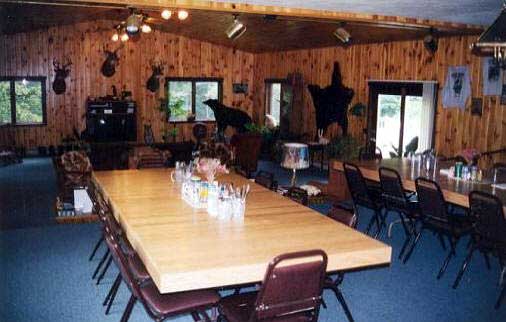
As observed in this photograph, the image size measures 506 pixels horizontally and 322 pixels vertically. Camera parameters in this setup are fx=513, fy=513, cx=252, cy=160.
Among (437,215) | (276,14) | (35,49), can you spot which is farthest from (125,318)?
(35,49)

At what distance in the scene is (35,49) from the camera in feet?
39.7

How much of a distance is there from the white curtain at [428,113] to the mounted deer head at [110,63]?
760 cm

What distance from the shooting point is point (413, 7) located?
5301 millimetres

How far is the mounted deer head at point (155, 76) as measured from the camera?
13070mm

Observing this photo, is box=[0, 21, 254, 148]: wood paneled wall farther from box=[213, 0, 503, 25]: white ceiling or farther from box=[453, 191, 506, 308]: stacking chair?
box=[453, 191, 506, 308]: stacking chair

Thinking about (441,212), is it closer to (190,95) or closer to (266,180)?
(266,180)

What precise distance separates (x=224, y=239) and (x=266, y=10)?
308cm

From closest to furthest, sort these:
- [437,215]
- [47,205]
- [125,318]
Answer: [125,318], [437,215], [47,205]

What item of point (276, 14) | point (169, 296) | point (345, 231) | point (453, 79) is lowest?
point (169, 296)

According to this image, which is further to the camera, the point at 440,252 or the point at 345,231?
the point at 440,252

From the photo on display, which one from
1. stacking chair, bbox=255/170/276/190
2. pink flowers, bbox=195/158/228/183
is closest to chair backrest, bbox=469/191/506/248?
stacking chair, bbox=255/170/276/190

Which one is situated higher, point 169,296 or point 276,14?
point 276,14

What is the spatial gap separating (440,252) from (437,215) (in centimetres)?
93

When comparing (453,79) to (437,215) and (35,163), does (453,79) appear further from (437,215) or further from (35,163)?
(35,163)
